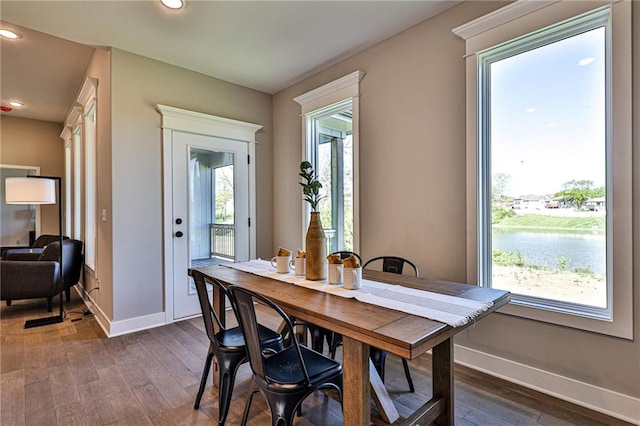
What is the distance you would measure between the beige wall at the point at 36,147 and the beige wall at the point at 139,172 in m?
4.13

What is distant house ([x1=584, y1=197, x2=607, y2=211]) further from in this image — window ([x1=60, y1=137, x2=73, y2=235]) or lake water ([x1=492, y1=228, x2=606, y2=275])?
window ([x1=60, y1=137, x2=73, y2=235])

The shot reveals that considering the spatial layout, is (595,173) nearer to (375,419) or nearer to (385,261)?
(385,261)

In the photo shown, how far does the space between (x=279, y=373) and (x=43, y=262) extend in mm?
3657

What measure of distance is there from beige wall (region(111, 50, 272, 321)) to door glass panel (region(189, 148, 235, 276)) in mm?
380

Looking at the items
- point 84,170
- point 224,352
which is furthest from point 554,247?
point 84,170

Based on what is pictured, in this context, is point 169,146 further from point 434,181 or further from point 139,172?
point 434,181

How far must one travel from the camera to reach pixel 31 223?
5797mm

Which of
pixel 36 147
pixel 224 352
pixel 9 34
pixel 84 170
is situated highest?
pixel 9 34

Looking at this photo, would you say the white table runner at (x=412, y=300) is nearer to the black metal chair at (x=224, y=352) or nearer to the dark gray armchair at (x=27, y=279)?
the black metal chair at (x=224, y=352)

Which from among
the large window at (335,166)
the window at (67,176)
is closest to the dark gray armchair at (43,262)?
the window at (67,176)

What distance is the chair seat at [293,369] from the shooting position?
1356 mm

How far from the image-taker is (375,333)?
3.61ft

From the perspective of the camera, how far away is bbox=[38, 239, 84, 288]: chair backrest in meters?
3.83

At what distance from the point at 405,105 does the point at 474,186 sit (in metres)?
0.95
